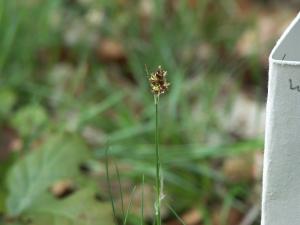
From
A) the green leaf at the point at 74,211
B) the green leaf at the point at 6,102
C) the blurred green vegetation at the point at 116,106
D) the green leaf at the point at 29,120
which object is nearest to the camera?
the green leaf at the point at 74,211

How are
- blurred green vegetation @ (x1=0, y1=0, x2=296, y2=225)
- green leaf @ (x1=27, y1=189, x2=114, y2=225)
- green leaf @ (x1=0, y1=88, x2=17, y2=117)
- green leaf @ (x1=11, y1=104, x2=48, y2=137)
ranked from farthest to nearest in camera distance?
green leaf @ (x1=0, y1=88, x2=17, y2=117) < green leaf @ (x1=11, y1=104, x2=48, y2=137) < blurred green vegetation @ (x1=0, y1=0, x2=296, y2=225) < green leaf @ (x1=27, y1=189, x2=114, y2=225)

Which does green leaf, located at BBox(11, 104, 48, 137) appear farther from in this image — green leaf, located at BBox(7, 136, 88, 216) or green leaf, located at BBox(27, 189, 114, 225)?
green leaf, located at BBox(27, 189, 114, 225)

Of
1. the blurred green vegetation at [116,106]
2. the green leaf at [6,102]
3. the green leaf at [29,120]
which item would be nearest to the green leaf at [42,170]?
the blurred green vegetation at [116,106]

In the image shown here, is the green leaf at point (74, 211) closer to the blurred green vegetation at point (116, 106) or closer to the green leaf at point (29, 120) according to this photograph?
the blurred green vegetation at point (116, 106)

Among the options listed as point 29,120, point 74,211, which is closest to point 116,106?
point 29,120

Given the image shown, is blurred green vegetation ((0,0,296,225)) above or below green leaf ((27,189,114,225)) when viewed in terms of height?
above

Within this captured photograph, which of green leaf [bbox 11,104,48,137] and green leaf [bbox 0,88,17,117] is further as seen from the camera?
green leaf [bbox 0,88,17,117]

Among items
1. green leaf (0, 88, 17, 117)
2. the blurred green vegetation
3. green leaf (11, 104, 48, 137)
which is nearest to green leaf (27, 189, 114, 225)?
the blurred green vegetation

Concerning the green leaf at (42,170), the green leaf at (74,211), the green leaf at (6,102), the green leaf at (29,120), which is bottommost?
the green leaf at (74,211)

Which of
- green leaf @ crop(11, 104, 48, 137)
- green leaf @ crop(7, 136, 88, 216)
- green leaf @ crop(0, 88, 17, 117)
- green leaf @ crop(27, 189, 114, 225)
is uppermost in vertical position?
green leaf @ crop(0, 88, 17, 117)
